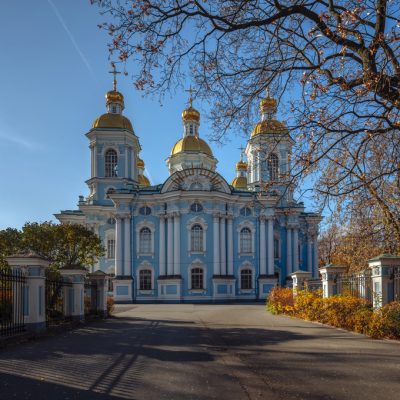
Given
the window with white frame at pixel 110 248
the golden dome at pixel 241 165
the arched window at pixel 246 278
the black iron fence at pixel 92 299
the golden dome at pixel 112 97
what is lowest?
the arched window at pixel 246 278

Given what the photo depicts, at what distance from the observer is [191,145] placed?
45.8m

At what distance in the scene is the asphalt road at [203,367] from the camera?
6.48 meters

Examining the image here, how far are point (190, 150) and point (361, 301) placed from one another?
3219 centimetres

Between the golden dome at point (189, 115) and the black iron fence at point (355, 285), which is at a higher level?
the golden dome at point (189, 115)

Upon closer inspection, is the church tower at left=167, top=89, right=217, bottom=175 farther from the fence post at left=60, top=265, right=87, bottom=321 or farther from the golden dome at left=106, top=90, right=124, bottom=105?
the fence post at left=60, top=265, right=87, bottom=321

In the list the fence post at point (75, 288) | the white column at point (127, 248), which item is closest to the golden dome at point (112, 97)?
the white column at point (127, 248)

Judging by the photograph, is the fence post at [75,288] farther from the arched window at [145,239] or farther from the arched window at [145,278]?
the arched window at [145,239]

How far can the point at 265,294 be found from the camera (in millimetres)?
38938

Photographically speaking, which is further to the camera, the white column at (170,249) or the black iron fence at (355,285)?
the white column at (170,249)

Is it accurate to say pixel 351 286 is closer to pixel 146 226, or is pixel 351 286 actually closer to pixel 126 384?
pixel 126 384

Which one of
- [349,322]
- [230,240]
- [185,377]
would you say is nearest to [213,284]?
[230,240]

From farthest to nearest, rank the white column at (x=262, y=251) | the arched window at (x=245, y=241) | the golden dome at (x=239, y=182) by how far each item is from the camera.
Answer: the golden dome at (x=239, y=182) → the arched window at (x=245, y=241) → the white column at (x=262, y=251)

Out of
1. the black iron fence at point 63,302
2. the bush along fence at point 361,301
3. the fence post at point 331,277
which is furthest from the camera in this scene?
the fence post at point 331,277

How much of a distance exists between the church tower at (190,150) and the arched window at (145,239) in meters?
8.28
